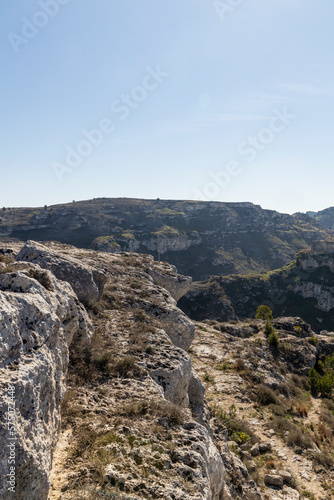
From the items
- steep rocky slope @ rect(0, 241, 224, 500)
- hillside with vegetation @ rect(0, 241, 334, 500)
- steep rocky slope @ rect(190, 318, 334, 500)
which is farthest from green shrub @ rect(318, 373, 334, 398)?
steep rocky slope @ rect(0, 241, 224, 500)

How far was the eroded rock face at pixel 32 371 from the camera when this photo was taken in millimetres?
3143

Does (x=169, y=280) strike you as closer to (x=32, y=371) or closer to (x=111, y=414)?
(x=111, y=414)

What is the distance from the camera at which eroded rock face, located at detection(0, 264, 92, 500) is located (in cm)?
314

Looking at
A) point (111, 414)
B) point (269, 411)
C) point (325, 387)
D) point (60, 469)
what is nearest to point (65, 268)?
point (111, 414)

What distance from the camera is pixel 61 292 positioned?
22.0 feet

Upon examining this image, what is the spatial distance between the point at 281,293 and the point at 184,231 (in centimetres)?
6957

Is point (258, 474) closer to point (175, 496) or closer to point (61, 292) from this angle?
point (175, 496)

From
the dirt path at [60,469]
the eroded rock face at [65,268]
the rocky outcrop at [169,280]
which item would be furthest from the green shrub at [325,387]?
the dirt path at [60,469]

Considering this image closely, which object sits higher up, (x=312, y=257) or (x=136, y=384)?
(x=312, y=257)

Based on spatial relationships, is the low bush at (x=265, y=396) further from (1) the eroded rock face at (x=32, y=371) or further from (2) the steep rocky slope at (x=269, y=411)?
(1) the eroded rock face at (x=32, y=371)

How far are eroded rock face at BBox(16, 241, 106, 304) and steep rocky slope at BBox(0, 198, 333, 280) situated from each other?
89.1 metres

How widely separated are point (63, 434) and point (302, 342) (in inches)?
950

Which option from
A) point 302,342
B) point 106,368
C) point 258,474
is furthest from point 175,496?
point 302,342

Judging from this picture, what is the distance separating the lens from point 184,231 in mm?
138750
